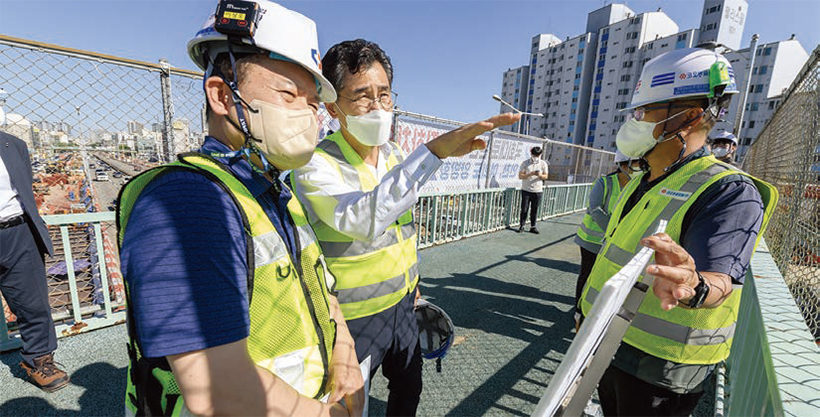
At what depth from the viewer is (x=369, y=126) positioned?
1.62 meters

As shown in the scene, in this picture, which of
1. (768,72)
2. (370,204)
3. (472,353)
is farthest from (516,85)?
(370,204)

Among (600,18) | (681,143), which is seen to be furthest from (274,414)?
(600,18)

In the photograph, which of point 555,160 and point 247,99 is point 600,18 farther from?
point 247,99

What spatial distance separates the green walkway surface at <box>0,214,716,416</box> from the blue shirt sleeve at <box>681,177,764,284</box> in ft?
5.84


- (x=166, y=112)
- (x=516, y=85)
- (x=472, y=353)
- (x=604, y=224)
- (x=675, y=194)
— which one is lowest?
(x=472, y=353)

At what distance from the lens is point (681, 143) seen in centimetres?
154

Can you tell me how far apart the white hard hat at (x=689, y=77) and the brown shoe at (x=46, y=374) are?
13.5 feet

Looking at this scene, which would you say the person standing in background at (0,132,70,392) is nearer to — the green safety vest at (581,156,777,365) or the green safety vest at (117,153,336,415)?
the green safety vest at (117,153,336,415)

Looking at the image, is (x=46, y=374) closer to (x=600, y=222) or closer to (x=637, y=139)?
(x=637, y=139)

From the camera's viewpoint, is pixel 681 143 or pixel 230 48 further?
pixel 681 143

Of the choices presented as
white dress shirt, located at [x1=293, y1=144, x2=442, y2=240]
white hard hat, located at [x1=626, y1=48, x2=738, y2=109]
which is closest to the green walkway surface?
white dress shirt, located at [x1=293, y1=144, x2=442, y2=240]

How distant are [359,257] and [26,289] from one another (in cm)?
272

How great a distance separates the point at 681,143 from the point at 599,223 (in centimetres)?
209

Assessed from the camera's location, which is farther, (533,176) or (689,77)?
(533,176)
